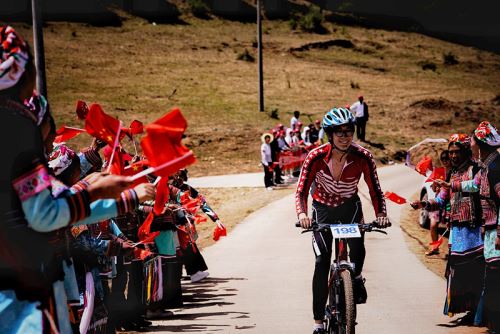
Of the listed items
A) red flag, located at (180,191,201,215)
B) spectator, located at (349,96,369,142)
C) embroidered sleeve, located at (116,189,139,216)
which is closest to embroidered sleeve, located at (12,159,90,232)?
embroidered sleeve, located at (116,189,139,216)

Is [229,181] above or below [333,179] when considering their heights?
below

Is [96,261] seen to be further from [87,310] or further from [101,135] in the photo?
[101,135]

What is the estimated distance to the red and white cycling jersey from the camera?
7.86 metres

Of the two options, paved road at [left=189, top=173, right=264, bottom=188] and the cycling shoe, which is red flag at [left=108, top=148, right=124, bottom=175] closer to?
the cycling shoe

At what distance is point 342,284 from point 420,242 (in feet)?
29.9

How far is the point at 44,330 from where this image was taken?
3875 mm

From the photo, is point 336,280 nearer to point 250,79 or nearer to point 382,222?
point 382,222

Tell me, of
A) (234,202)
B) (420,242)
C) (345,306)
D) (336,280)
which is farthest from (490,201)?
(234,202)

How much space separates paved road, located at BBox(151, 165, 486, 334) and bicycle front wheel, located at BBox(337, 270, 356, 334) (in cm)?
172

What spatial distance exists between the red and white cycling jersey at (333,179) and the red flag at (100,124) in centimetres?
306

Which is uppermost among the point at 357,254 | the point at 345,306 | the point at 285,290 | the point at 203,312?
the point at 357,254

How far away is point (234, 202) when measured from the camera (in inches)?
949

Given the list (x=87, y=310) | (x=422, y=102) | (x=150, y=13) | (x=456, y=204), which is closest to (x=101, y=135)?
(x=87, y=310)

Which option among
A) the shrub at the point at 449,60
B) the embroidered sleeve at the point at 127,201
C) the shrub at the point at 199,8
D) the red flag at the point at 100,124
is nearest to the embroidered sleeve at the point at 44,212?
the embroidered sleeve at the point at 127,201
